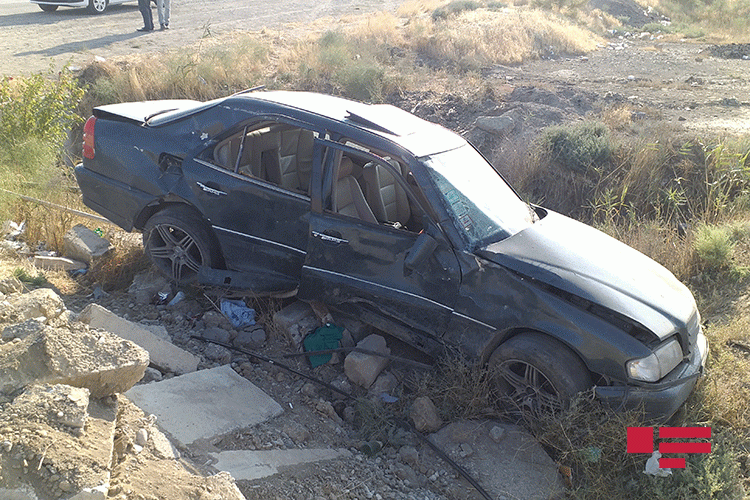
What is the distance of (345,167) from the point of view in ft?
16.0

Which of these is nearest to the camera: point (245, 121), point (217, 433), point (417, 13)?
point (217, 433)

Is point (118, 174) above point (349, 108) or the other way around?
the other way around

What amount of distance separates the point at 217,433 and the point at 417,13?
20.5m

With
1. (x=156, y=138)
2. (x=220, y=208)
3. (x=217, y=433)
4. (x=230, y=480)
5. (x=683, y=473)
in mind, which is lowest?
(x=683, y=473)

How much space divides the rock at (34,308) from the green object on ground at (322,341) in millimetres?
1935

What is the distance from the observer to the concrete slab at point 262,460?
3559 millimetres

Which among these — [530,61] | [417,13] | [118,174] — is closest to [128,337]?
[118,174]

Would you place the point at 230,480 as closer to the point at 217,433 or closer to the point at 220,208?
the point at 217,433

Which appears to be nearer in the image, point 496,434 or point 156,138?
point 496,434

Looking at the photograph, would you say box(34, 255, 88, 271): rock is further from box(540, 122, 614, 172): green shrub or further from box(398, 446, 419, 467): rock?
box(540, 122, 614, 172): green shrub

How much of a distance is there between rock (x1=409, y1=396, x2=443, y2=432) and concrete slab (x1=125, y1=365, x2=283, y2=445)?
97 centimetres

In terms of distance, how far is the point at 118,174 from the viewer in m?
5.55

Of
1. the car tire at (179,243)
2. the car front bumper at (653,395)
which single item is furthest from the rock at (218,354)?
the car front bumper at (653,395)

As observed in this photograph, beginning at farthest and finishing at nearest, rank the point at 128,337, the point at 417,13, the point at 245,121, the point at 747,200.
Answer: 1. the point at 417,13
2. the point at 747,200
3. the point at 245,121
4. the point at 128,337
